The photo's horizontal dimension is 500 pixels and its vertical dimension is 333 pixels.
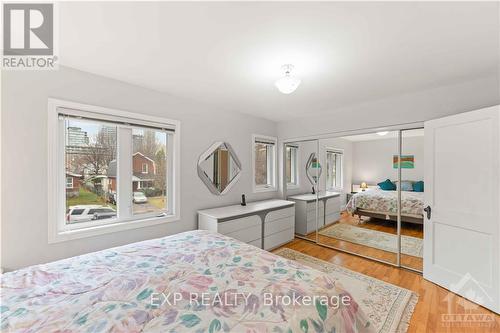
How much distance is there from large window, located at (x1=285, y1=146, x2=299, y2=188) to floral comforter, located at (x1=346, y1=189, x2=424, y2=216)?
114cm

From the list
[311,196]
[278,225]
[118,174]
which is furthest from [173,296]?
[311,196]

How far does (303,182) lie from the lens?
4.30 metres

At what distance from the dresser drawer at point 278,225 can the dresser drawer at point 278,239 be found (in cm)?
7

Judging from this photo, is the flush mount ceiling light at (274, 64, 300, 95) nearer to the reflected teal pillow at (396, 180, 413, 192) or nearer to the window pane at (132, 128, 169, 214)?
the window pane at (132, 128, 169, 214)

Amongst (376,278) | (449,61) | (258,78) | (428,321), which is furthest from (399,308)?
(258,78)

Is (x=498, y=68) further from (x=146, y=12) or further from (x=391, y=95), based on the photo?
(x=146, y=12)

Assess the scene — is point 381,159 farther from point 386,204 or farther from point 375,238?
point 375,238

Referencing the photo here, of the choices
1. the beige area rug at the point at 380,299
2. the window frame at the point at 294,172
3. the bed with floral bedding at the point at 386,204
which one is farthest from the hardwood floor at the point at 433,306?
the window frame at the point at 294,172

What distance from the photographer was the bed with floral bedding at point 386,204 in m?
2.85

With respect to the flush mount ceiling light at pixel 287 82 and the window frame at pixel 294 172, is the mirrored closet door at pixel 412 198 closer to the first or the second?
the window frame at pixel 294 172

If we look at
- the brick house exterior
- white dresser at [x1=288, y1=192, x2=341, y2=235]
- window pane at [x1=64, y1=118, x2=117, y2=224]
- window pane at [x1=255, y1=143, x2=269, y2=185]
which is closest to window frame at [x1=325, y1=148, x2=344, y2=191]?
white dresser at [x1=288, y1=192, x2=341, y2=235]

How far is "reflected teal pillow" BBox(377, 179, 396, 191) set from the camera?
308 centimetres

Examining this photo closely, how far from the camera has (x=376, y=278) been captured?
261 centimetres

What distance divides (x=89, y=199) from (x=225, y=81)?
6.62 ft
